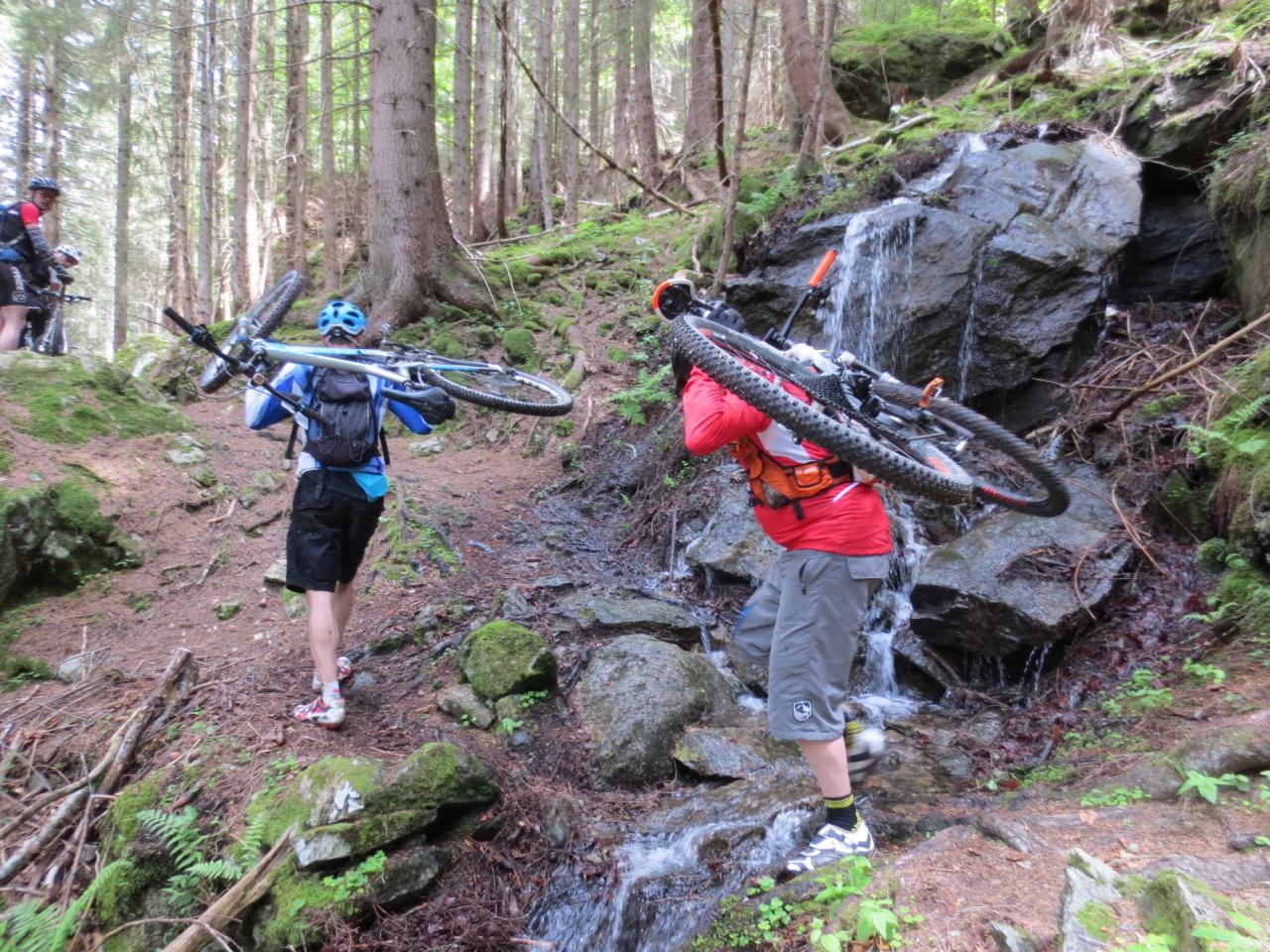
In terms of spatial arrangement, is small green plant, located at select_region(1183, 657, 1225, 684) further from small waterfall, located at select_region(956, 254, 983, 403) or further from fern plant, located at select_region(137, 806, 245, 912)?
fern plant, located at select_region(137, 806, 245, 912)

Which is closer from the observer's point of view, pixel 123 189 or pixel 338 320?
pixel 338 320

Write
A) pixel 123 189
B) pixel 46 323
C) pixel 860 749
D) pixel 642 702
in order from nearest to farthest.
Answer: pixel 860 749
pixel 642 702
pixel 46 323
pixel 123 189

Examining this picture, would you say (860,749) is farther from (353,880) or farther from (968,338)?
(968,338)

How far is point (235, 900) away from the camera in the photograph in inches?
125

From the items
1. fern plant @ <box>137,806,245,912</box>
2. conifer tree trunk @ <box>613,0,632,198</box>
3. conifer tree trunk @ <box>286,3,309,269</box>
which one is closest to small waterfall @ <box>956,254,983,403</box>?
fern plant @ <box>137,806,245,912</box>

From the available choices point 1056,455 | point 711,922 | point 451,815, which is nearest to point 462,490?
point 451,815

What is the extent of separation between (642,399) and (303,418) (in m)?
5.60

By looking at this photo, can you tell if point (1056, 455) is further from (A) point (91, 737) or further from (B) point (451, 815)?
(A) point (91, 737)

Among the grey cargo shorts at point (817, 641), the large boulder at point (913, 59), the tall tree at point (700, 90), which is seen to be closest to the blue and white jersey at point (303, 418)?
the grey cargo shorts at point (817, 641)

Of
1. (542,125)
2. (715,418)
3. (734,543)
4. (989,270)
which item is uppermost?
(542,125)

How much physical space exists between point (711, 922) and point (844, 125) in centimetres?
1376

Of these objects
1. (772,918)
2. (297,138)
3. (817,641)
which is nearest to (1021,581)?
(817,641)

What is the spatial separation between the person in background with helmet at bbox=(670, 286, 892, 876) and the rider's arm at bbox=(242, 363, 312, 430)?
7.70 feet

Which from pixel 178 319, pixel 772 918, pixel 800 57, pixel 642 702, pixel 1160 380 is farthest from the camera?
pixel 800 57
